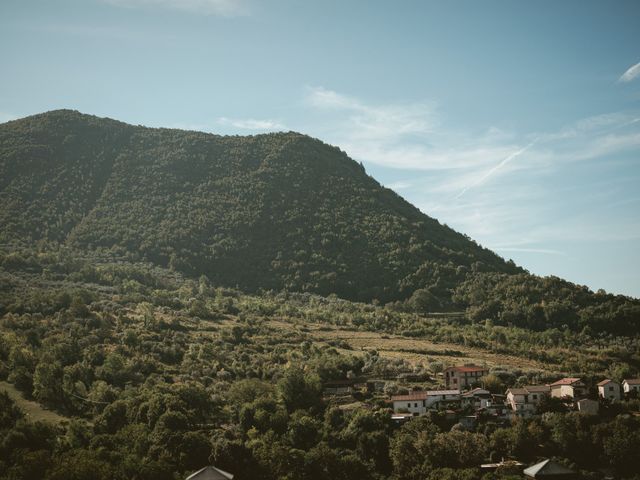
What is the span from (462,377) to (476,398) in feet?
24.5

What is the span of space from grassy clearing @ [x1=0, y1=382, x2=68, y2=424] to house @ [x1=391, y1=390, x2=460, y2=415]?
33.0 m

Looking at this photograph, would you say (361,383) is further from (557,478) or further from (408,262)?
(408,262)

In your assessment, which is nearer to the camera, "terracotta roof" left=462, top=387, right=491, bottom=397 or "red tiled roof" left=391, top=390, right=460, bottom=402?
"red tiled roof" left=391, top=390, right=460, bottom=402

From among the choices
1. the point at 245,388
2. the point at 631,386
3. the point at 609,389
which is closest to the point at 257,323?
the point at 245,388

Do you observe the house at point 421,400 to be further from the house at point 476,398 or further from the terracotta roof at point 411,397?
the house at point 476,398

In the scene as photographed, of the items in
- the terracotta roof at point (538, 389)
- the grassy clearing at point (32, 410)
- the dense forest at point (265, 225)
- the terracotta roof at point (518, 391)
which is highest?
the dense forest at point (265, 225)

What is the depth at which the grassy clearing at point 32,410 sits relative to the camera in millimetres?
67062

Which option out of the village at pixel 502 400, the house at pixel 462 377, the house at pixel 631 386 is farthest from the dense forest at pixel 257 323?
the house at pixel 631 386

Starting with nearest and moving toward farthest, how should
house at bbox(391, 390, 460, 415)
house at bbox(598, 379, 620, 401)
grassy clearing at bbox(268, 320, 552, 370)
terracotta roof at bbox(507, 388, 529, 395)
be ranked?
1. house at bbox(391, 390, 460, 415)
2. terracotta roof at bbox(507, 388, 529, 395)
3. house at bbox(598, 379, 620, 401)
4. grassy clearing at bbox(268, 320, 552, 370)

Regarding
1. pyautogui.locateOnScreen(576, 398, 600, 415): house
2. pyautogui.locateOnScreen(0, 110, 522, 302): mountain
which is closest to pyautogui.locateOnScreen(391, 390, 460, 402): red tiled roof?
pyautogui.locateOnScreen(576, 398, 600, 415): house

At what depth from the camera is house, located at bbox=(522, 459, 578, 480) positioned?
5038cm

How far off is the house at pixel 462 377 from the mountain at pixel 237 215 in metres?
57.0

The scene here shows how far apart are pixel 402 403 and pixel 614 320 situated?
208ft

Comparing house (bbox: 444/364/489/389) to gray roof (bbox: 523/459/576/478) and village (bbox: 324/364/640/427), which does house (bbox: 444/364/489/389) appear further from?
gray roof (bbox: 523/459/576/478)
